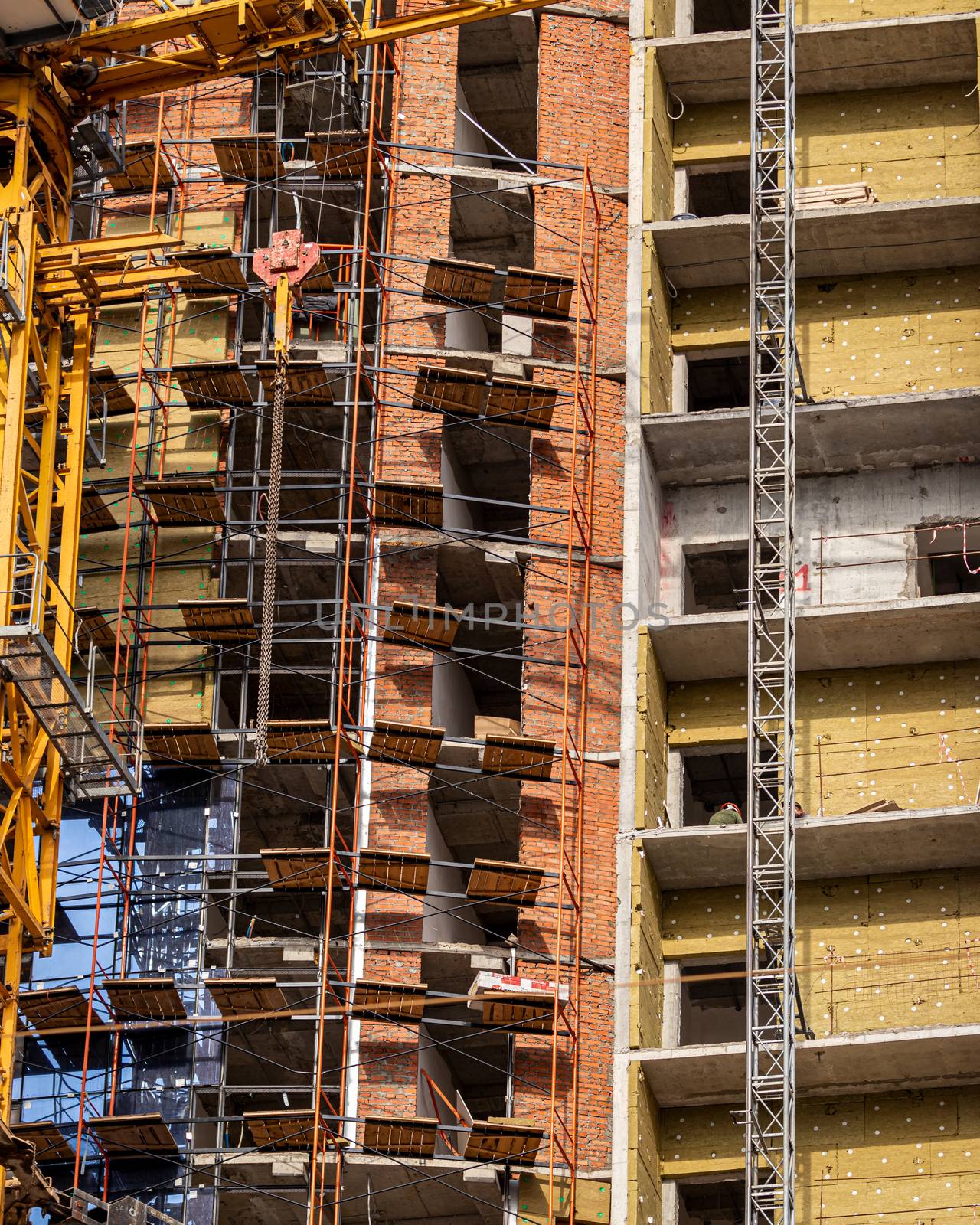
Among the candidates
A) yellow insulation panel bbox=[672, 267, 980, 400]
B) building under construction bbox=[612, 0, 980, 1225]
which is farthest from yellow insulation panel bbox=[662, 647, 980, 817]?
yellow insulation panel bbox=[672, 267, 980, 400]

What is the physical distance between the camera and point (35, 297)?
4025 centimetres

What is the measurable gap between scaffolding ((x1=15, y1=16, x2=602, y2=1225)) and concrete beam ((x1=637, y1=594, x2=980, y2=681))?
2894 millimetres

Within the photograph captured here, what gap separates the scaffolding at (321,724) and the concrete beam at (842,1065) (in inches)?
98.2

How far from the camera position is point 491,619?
152 feet

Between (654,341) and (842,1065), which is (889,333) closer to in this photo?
(654,341)

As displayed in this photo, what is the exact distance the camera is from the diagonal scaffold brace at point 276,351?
41.0 metres

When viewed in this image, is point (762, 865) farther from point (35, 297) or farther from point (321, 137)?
point (321, 137)

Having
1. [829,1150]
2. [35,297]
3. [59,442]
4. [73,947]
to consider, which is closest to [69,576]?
[35,297]

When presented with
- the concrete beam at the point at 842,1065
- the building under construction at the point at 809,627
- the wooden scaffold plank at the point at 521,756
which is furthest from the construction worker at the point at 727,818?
the concrete beam at the point at 842,1065

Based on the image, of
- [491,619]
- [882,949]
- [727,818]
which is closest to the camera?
[882,949]

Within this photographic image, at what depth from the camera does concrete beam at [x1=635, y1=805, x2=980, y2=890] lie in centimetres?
3988

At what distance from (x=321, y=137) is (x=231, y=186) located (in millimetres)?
2065

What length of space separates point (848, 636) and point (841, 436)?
402cm

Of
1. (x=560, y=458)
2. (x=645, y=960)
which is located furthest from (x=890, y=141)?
(x=645, y=960)
